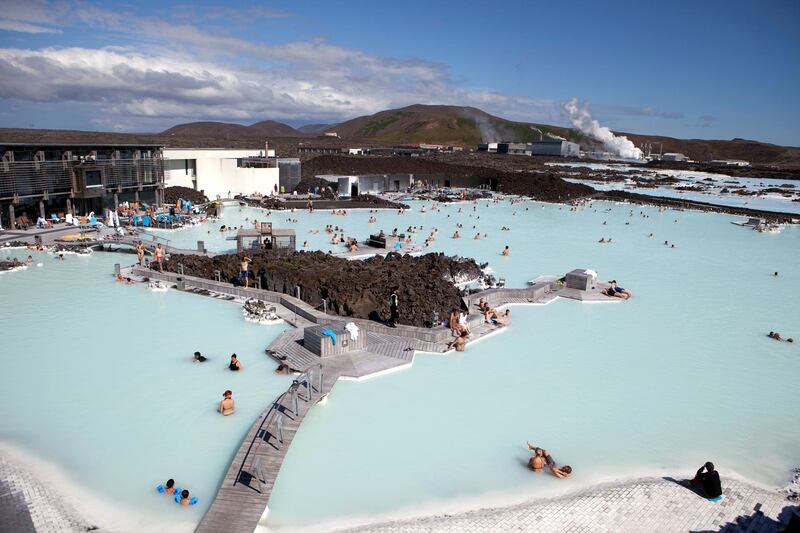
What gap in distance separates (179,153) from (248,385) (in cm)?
3165

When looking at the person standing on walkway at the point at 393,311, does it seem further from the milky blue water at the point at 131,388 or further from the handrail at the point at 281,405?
the milky blue water at the point at 131,388

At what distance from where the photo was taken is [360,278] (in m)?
15.7

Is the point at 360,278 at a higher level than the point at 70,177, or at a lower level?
lower

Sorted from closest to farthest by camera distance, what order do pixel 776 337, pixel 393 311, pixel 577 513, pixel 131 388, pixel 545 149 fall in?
pixel 577 513 < pixel 131 388 < pixel 393 311 < pixel 776 337 < pixel 545 149

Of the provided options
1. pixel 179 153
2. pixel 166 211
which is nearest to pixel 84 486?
pixel 166 211

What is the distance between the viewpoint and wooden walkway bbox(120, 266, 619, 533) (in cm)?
704

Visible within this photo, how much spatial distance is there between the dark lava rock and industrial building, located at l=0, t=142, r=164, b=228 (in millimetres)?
2332

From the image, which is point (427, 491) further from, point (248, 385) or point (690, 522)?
point (248, 385)

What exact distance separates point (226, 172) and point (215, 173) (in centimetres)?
102

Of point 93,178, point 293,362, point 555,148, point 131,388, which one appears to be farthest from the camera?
point 555,148

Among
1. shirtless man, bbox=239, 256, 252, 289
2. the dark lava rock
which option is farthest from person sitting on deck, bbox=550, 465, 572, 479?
the dark lava rock

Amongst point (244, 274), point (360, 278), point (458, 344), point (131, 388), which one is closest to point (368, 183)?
point (244, 274)

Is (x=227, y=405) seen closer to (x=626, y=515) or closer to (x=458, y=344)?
(x=458, y=344)

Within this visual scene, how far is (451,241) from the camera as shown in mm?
28297
